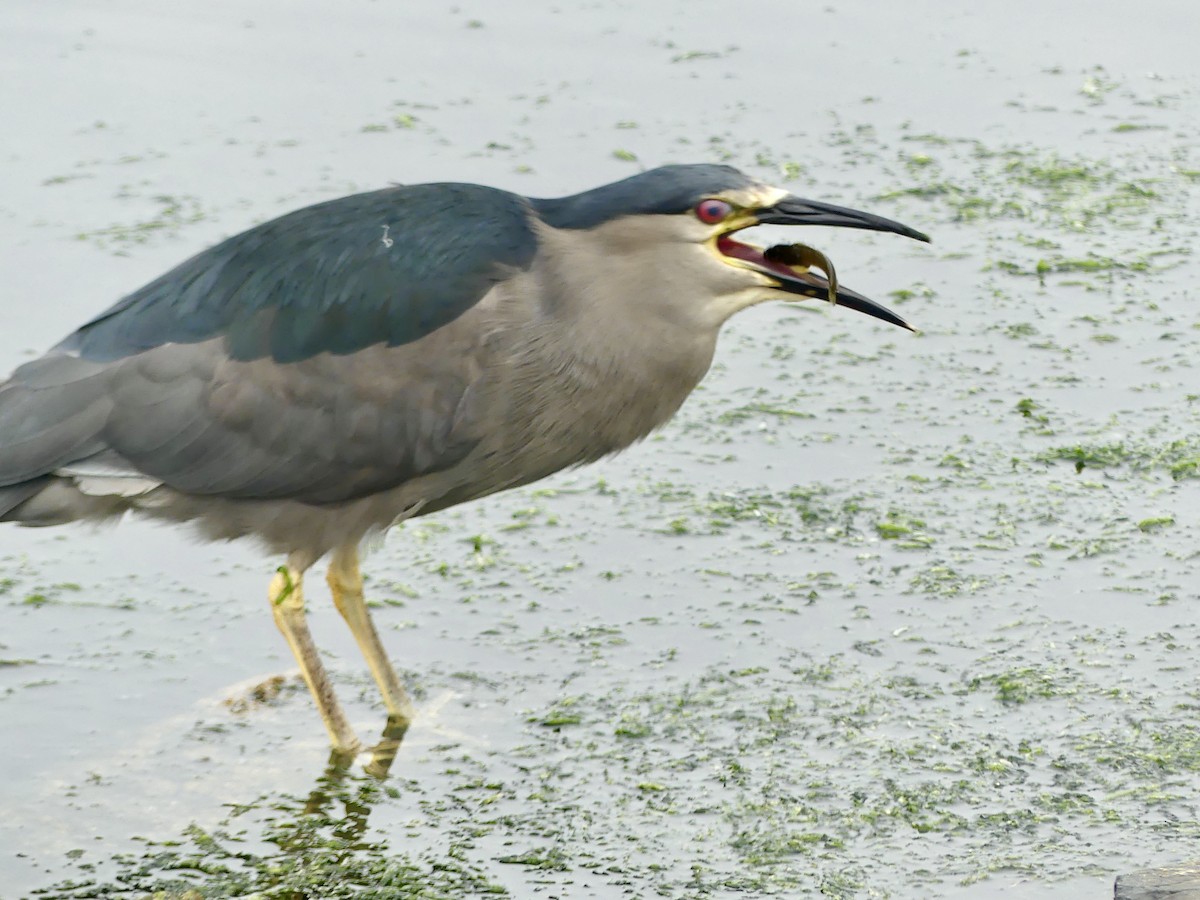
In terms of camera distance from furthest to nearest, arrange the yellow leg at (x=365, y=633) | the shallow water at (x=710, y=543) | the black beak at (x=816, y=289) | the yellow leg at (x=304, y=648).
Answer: the yellow leg at (x=365, y=633), the yellow leg at (x=304, y=648), the black beak at (x=816, y=289), the shallow water at (x=710, y=543)

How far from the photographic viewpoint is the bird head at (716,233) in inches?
187

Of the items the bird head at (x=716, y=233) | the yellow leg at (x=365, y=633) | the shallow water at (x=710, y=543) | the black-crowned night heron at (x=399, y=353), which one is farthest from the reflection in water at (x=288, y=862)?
the bird head at (x=716, y=233)

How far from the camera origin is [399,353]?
4.81 m

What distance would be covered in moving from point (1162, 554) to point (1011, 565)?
43 cm

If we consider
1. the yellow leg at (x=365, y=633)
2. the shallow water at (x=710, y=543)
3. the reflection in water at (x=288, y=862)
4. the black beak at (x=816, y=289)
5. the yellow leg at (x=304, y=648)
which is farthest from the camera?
the yellow leg at (x=365, y=633)

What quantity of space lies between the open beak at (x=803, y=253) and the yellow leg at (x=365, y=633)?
123cm

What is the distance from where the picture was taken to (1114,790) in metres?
4.65

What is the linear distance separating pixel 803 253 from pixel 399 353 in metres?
0.98

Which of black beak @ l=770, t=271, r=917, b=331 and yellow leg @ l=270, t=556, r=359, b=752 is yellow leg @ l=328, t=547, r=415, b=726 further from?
black beak @ l=770, t=271, r=917, b=331

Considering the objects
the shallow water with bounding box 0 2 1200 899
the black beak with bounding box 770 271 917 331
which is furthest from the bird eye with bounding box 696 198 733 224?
the shallow water with bounding box 0 2 1200 899

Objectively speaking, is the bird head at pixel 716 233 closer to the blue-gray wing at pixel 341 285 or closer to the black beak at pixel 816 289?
the black beak at pixel 816 289

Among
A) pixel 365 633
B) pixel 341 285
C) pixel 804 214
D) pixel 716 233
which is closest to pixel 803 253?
pixel 804 214

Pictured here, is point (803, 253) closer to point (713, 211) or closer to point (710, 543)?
point (713, 211)

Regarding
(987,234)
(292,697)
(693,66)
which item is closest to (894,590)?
(292,697)
